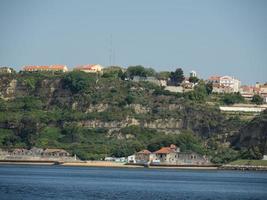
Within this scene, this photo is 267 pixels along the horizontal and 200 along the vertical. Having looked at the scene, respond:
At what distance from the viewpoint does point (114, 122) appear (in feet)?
615

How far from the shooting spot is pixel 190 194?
325 ft

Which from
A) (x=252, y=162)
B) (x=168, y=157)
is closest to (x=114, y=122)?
(x=168, y=157)

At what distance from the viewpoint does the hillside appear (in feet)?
589

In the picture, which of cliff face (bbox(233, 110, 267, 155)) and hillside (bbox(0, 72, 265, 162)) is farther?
hillside (bbox(0, 72, 265, 162))

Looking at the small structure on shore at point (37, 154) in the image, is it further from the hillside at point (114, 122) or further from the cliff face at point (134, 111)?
the cliff face at point (134, 111)

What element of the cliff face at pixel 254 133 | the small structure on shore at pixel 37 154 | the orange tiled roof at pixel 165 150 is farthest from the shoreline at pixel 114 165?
the cliff face at pixel 254 133

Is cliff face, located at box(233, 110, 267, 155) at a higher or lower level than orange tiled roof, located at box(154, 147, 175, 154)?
higher

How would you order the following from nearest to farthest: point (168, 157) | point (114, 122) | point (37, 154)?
point (168, 157) < point (37, 154) < point (114, 122)

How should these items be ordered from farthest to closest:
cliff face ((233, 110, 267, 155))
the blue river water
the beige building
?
cliff face ((233, 110, 267, 155))
the beige building
the blue river water

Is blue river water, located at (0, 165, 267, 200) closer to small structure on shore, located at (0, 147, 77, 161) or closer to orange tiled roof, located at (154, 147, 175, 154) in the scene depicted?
orange tiled roof, located at (154, 147, 175, 154)

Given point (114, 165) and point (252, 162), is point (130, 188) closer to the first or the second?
point (252, 162)

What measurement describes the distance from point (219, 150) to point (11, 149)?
2941cm

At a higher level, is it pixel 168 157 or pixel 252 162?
pixel 168 157

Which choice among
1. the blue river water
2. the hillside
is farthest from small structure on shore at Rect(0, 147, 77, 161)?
the blue river water
